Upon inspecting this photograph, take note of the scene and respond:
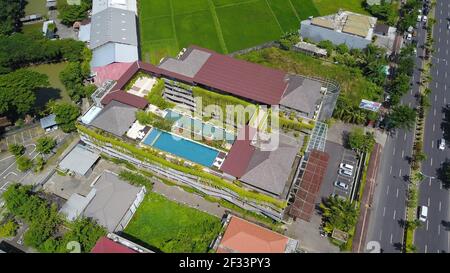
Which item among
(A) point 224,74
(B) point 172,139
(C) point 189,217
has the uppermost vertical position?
Result: (A) point 224,74

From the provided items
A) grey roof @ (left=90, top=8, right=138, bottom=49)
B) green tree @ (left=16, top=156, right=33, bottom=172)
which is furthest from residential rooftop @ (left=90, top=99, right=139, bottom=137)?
grey roof @ (left=90, top=8, right=138, bottom=49)

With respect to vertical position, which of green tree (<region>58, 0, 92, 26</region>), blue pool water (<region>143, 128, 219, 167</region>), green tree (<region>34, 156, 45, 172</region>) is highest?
green tree (<region>58, 0, 92, 26</region>)

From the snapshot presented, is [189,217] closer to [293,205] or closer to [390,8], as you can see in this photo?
[293,205]

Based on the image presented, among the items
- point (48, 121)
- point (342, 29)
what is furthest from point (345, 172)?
point (48, 121)

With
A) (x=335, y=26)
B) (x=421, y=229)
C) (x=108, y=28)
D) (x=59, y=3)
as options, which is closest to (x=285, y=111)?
(x=421, y=229)

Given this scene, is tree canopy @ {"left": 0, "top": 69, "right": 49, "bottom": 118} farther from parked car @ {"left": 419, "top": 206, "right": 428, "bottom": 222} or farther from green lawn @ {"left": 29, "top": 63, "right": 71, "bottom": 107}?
parked car @ {"left": 419, "top": 206, "right": 428, "bottom": 222}
